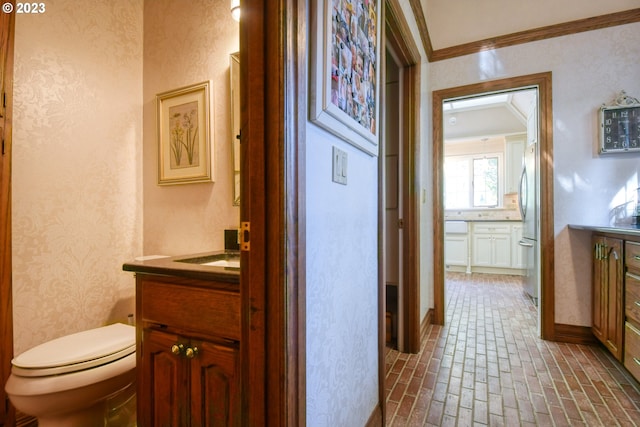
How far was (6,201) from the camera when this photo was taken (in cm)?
149

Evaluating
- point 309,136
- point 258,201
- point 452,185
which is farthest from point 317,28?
point 452,185

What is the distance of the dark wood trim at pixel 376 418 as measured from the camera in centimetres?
131

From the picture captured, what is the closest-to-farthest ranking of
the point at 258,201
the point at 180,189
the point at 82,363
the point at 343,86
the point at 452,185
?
the point at 258,201 → the point at 343,86 → the point at 82,363 → the point at 180,189 → the point at 452,185

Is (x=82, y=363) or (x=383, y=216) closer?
(x=82, y=363)

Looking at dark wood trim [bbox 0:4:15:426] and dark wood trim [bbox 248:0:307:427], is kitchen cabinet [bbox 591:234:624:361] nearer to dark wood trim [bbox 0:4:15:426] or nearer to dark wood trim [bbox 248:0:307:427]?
dark wood trim [bbox 248:0:307:427]

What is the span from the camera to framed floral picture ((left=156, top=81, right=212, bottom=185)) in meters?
1.80

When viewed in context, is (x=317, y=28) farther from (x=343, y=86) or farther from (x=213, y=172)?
(x=213, y=172)

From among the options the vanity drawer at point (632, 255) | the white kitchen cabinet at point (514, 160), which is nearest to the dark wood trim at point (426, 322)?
the vanity drawer at point (632, 255)

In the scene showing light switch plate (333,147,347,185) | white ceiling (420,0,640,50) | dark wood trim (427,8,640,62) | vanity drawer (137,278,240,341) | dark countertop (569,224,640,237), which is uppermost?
white ceiling (420,0,640,50)

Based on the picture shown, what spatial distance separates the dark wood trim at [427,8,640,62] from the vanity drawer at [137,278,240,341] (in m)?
2.96

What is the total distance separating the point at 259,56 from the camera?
2.43 feet

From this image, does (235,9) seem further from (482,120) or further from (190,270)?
(482,120)

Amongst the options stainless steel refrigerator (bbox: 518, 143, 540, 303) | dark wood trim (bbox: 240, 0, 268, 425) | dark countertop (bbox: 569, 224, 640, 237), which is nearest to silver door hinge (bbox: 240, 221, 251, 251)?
dark wood trim (bbox: 240, 0, 268, 425)

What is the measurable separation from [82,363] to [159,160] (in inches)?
47.4
